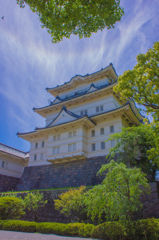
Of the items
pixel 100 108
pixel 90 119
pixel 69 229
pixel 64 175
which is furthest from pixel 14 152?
pixel 69 229

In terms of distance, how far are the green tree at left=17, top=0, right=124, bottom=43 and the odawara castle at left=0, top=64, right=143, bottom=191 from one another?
14.5 meters

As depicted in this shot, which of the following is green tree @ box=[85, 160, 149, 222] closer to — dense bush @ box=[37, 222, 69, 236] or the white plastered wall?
dense bush @ box=[37, 222, 69, 236]

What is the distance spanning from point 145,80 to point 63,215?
12946mm

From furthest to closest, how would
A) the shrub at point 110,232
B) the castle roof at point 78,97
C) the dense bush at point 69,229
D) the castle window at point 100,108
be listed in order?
the castle window at point 100,108
the castle roof at point 78,97
the dense bush at point 69,229
the shrub at point 110,232

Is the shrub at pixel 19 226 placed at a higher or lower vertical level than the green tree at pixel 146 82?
lower

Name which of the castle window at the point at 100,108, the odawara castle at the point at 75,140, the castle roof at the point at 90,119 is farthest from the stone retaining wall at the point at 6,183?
the castle window at the point at 100,108

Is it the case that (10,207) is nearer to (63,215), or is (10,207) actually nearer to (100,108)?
(63,215)

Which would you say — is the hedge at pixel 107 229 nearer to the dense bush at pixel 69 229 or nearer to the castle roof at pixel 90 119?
the dense bush at pixel 69 229

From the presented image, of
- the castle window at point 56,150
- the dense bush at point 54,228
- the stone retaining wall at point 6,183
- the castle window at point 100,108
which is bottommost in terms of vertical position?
the dense bush at point 54,228

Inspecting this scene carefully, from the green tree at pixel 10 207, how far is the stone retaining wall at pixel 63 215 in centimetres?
296

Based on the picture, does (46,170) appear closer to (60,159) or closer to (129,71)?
(60,159)

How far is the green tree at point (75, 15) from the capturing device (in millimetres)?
8641

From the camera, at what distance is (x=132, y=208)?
985 cm

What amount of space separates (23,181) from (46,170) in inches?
158
